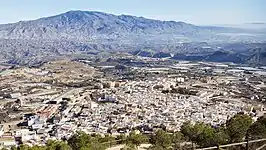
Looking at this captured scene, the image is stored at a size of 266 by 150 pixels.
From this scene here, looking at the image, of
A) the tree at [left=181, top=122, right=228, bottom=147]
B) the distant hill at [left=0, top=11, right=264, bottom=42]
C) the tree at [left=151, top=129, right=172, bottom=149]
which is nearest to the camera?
the tree at [left=181, top=122, right=228, bottom=147]

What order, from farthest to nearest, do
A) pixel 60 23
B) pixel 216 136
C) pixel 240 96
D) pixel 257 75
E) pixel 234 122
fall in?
pixel 60 23 → pixel 257 75 → pixel 240 96 → pixel 234 122 → pixel 216 136

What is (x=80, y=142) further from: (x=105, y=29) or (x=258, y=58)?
(x=105, y=29)

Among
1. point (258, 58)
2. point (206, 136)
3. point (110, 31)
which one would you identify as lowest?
point (258, 58)

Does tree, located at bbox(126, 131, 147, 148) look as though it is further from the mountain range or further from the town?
the mountain range

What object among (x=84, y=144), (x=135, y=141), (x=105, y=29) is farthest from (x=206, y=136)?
(x=105, y=29)

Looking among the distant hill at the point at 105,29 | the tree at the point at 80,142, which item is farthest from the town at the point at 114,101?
the distant hill at the point at 105,29

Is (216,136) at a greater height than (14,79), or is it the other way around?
(216,136)

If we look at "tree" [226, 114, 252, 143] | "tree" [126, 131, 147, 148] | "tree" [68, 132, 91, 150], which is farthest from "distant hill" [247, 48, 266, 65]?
"tree" [68, 132, 91, 150]

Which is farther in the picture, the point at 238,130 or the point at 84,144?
the point at 84,144

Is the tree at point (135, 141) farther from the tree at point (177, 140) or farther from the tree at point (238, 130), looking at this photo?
the tree at point (238, 130)

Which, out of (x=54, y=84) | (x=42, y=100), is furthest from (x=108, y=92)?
(x=54, y=84)

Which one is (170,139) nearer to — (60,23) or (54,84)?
(54,84)
